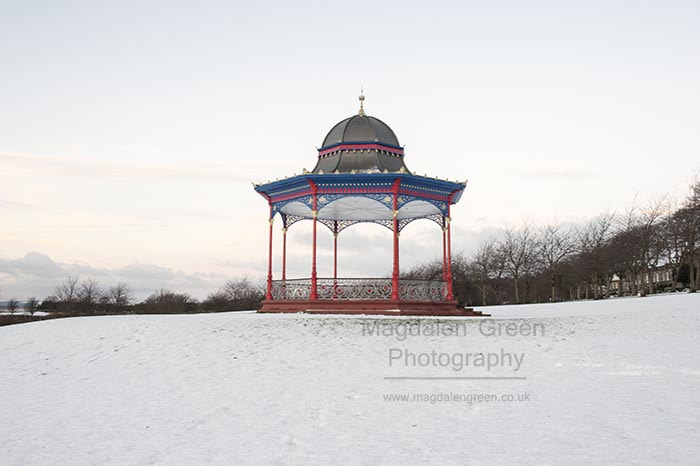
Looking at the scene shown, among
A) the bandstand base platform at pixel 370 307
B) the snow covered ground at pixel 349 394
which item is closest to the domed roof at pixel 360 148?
the bandstand base platform at pixel 370 307

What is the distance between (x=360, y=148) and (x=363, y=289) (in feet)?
19.4

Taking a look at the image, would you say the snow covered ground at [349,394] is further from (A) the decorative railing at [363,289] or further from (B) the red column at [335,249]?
(B) the red column at [335,249]

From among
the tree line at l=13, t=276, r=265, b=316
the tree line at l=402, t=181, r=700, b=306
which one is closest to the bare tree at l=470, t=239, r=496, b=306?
the tree line at l=402, t=181, r=700, b=306

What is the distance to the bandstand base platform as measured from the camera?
768 inches

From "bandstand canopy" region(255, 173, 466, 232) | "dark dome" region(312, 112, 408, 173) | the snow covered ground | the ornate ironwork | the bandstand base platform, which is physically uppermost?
"dark dome" region(312, 112, 408, 173)

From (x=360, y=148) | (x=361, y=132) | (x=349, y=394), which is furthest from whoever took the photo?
(x=361, y=132)

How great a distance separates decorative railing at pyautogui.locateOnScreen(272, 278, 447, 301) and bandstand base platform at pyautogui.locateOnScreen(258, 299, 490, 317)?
246mm

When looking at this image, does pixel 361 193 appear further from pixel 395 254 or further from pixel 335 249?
pixel 335 249

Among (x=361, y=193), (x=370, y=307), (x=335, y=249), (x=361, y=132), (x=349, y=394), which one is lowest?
(x=349, y=394)

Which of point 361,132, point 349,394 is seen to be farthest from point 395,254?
point 349,394

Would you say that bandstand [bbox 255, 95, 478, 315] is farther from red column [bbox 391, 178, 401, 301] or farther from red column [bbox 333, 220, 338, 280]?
red column [bbox 333, 220, 338, 280]

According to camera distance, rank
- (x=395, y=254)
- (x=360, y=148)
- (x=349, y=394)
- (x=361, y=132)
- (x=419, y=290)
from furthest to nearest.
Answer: (x=361, y=132)
(x=360, y=148)
(x=395, y=254)
(x=419, y=290)
(x=349, y=394)

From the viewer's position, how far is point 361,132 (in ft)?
74.6

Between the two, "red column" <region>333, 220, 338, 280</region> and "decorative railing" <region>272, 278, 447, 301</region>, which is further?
"red column" <region>333, 220, 338, 280</region>
